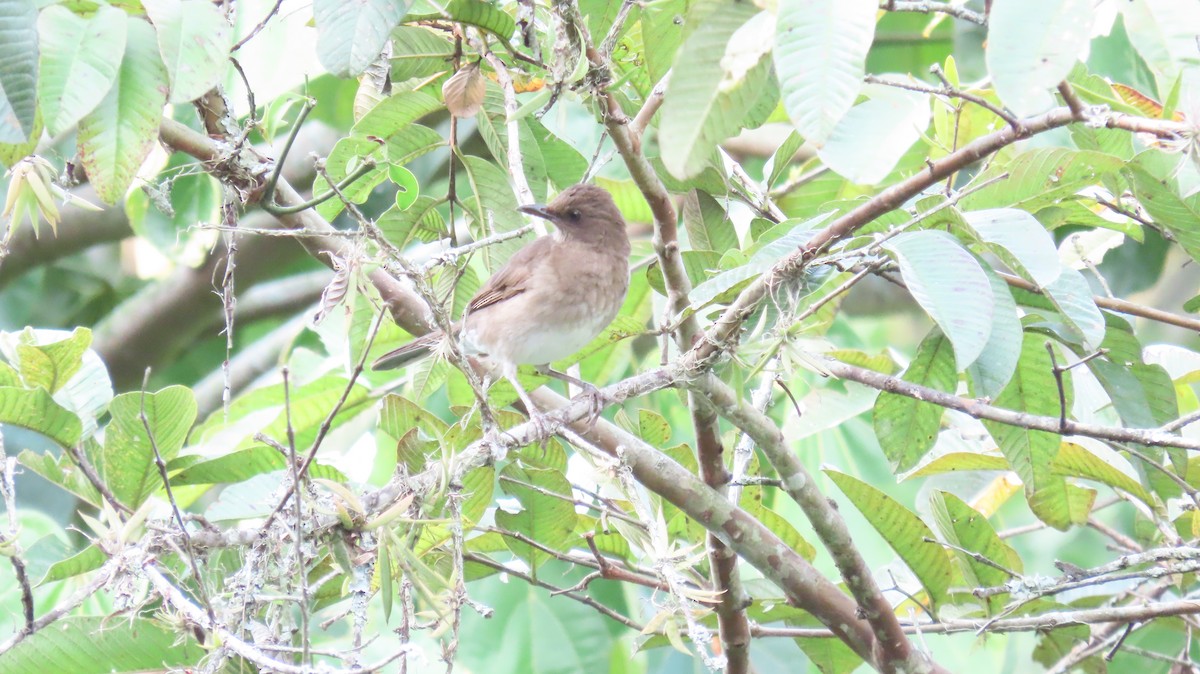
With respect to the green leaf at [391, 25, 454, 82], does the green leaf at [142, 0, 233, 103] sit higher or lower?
higher

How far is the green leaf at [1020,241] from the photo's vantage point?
2.23 metres

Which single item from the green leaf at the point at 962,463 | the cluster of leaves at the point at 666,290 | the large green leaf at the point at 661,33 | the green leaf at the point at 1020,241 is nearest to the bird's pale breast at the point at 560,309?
the cluster of leaves at the point at 666,290

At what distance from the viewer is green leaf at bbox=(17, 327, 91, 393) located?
2.93 metres

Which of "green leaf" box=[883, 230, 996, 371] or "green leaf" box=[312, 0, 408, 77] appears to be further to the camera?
"green leaf" box=[312, 0, 408, 77]

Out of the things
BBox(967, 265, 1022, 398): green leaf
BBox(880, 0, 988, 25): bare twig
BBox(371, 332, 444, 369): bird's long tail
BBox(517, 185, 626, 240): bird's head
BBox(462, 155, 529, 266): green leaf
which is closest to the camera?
BBox(880, 0, 988, 25): bare twig

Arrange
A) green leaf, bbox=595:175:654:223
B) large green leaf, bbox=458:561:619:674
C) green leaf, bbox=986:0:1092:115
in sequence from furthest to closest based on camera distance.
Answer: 1. green leaf, bbox=595:175:654:223
2. large green leaf, bbox=458:561:619:674
3. green leaf, bbox=986:0:1092:115

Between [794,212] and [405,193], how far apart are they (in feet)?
7.10

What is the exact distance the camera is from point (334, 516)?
7.03 feet

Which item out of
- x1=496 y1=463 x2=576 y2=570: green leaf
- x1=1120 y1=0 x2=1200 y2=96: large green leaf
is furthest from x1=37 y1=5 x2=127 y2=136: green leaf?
Answer: x1=1120 y1=0 x2=1200 y2=96: large green leaf

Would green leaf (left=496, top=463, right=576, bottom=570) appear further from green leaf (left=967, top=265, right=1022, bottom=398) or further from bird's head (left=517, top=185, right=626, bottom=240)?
bird's head (left=517, top=185, right=626, bottom=240)

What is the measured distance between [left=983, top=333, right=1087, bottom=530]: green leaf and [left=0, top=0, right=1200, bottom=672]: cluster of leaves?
0.03ft

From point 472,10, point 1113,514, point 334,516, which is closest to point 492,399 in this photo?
point 472,10

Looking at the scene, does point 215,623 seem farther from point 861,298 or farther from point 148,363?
point 861,298

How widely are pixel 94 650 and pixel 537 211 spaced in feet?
6.22
